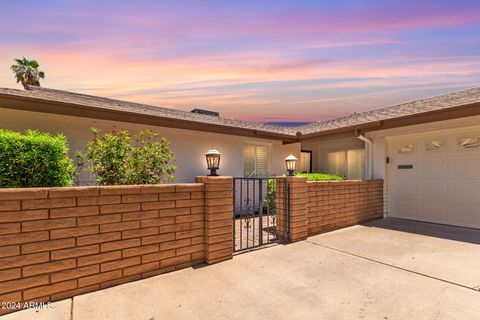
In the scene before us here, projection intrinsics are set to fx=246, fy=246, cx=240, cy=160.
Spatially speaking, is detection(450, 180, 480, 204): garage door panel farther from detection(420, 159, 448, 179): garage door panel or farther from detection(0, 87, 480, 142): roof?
detection(0, 87, 480, 142): roof

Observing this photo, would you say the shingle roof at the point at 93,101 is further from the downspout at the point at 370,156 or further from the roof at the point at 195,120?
the downspout at the point at 370,156

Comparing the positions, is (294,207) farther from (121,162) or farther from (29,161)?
(29,161)

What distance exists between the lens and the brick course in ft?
8.31

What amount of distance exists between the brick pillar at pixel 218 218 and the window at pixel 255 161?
4.93m

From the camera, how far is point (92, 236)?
2.92m

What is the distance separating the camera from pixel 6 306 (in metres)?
2.49

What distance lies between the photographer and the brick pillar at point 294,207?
16.6 ft

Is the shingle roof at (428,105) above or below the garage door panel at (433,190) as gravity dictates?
above

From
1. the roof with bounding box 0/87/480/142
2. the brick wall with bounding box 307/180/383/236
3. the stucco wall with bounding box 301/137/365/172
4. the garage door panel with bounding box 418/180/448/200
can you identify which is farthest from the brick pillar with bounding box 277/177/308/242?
the stucco wall with bounding box 301/137/365/172

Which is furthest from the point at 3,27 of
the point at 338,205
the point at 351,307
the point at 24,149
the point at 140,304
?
the point at 338,205

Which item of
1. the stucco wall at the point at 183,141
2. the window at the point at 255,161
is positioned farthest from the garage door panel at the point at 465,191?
the window at the point at 255,161

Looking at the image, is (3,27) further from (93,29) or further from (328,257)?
(328,257)

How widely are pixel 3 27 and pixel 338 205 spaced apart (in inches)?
339

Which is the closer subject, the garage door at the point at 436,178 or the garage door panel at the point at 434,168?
the garage door at the point at 436,178
